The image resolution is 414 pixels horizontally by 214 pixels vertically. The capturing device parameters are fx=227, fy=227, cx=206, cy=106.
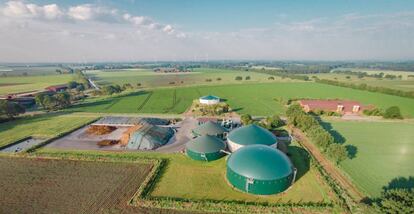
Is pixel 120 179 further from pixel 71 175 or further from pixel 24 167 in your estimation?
pixel 24 167

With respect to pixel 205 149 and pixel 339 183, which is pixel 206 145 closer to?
pixel 205 149

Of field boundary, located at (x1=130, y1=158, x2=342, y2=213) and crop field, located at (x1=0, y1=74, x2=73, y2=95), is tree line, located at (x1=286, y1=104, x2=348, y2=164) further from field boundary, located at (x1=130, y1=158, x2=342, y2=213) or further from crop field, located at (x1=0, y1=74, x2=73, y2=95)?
crop field, located at (x1=0, y1=74, x2=73, y2=95)

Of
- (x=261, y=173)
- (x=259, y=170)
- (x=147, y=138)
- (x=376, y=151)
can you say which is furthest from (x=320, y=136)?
(x=147, y=138)

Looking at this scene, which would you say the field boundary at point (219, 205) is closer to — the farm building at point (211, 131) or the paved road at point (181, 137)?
the paved road at point (181, 137)

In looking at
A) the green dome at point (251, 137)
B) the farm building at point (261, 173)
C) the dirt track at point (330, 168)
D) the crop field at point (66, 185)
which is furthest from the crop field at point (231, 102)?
the farm building at point (261, 173)

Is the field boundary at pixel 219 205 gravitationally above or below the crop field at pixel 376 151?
below

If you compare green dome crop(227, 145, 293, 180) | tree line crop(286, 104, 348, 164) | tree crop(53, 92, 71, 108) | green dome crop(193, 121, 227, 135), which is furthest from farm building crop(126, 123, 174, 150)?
tree crop(53, 92, 71, 108)
